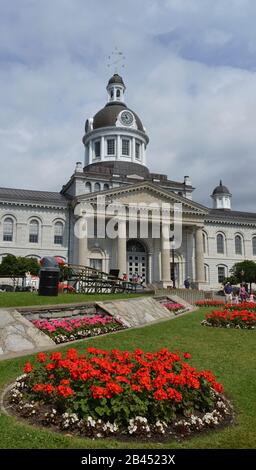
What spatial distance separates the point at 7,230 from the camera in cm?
4700

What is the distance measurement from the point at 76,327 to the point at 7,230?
37.2m

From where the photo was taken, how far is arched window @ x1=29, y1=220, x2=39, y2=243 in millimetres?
47844

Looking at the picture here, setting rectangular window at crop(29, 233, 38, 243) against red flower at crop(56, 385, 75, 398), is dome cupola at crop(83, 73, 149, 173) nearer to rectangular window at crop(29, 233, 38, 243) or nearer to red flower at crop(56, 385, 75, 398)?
rectangular window at crop(29, 233, 38, 243)

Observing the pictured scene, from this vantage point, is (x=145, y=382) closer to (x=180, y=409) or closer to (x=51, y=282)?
(x=180, y=409)

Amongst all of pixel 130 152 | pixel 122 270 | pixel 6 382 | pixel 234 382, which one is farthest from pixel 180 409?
pixel 130 152

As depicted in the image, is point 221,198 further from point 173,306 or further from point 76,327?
point 76,327

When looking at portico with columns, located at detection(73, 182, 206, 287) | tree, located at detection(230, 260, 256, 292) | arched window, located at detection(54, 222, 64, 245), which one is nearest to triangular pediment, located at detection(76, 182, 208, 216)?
portico with columns, located at detection(73, 182, 206, 287)

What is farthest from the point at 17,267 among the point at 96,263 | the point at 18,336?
the point at 18,336

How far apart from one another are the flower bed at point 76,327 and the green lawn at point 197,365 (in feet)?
2.27

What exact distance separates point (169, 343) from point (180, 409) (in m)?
5.27

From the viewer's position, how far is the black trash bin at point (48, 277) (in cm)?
1752

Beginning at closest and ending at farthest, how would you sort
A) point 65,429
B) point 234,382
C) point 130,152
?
point 65,429 < point 234,382 < point 130,152

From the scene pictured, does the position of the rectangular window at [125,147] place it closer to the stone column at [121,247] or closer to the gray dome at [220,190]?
the stone column at [121,247]
